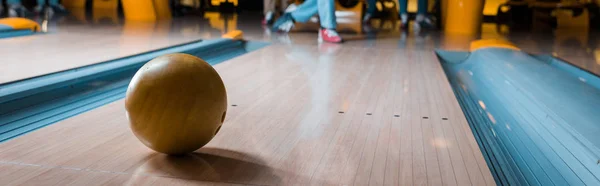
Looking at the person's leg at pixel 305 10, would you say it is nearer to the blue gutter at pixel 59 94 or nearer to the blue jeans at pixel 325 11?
the blue jeans at pixel 325 11

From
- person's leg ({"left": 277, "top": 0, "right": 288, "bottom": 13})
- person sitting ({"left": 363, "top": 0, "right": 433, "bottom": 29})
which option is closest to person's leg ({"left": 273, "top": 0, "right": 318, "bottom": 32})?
person sitting ({"left": 363, "top": 0, "right": 433, "bottom": 29})

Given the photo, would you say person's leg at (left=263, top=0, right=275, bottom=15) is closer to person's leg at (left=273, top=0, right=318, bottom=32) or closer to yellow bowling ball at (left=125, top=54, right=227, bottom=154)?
person's leg at (left=273, top=0, right=318, bottom=32)

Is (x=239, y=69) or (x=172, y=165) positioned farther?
(x=239, y=69)

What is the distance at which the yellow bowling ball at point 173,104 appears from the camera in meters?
1.17

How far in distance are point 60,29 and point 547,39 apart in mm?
3367

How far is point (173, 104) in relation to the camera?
1168 millimetres

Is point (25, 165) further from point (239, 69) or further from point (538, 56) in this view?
point (538, 56)

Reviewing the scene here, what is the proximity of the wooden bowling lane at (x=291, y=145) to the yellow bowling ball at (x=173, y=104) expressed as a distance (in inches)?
2.1

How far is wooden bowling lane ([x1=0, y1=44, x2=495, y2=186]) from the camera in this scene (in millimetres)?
1150

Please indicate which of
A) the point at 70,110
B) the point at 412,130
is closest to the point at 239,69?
the point at 70,110

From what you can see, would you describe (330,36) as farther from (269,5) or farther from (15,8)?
(15,8)

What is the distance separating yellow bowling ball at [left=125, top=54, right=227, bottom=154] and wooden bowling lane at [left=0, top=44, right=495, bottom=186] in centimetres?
5

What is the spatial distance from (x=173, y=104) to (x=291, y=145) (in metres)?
0.34

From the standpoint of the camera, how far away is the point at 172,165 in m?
1.19
